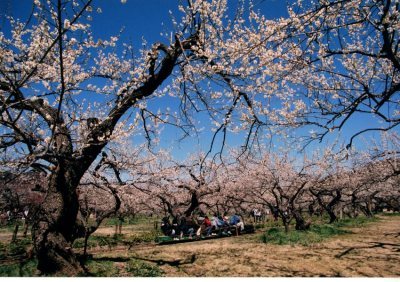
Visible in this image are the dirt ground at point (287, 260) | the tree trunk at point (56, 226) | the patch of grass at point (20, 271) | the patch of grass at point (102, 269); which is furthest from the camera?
the dirt ground at point (287, 260)

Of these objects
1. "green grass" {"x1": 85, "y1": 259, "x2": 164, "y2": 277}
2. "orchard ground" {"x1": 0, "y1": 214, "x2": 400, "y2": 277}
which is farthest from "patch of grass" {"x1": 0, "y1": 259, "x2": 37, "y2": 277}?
"green grass" {"x1": 85, "y1": 259, "x2": 164, "y2": 277}

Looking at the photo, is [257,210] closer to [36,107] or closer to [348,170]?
[348,170]

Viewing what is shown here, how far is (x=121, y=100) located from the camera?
6016 millimetres

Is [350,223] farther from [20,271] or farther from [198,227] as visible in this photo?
[20,271]

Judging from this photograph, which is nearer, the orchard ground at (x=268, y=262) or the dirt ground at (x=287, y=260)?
the orchard ground at (x=268, y=262)

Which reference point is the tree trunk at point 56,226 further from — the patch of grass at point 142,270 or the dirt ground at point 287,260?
the dirt ground at point 287,260

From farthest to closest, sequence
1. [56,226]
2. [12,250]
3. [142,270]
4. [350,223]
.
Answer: [350,223]
[12,250]
[142,270]
[56,226]

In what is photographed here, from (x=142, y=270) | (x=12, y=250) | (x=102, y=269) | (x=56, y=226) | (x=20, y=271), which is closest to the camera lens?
(x=56, y=226)

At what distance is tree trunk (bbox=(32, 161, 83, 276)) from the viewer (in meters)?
5.60

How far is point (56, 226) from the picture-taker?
5734 mm

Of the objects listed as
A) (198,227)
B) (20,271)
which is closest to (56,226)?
(20,271)

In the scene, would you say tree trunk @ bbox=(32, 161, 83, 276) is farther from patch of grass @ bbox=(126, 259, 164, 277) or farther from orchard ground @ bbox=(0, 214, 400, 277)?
patch of grass @ bbox=(126, 259, 164, 277)

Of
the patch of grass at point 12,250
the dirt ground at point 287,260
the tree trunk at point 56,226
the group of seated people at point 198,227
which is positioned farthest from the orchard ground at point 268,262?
the group of seated people at point 198,227

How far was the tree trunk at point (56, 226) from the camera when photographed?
18.4 ft
